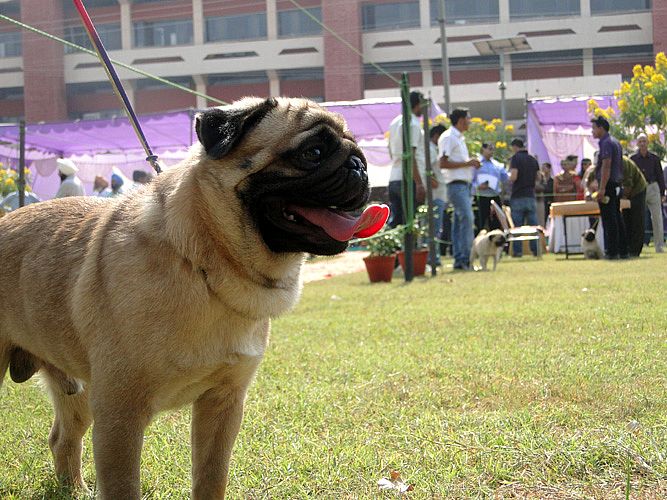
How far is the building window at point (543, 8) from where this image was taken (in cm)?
4253

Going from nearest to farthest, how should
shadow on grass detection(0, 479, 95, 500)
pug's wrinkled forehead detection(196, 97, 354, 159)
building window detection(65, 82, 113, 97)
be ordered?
pug's wrinkled forehead detection(196, 97, 354, 159) < shadow on grass detection(0, 479, 95, 500) < building window detection(65, 82, 113, 97)

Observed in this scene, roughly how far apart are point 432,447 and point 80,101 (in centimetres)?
3226

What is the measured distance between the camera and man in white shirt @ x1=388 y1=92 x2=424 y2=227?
1157 centimetres

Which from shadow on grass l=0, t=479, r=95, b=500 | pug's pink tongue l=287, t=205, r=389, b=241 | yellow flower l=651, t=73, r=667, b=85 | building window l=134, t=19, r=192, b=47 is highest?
building window l=134, t=19, r=192, b=47

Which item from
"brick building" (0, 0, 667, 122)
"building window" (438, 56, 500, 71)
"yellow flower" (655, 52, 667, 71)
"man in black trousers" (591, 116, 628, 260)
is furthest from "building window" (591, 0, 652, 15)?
"man in black trousers" (591, 116, 628, 260)

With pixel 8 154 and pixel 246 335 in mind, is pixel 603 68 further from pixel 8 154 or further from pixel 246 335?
pixel 246 335

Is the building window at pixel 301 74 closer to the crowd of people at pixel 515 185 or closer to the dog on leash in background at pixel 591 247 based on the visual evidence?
the crowd of people at pixel 515 185

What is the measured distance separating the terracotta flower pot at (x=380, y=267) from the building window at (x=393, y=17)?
3489cm

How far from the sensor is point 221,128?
2492 mm

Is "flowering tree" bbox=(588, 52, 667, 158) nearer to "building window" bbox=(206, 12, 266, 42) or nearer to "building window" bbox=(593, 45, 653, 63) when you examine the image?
"building window" bbox=(593, 45, 653, 63)

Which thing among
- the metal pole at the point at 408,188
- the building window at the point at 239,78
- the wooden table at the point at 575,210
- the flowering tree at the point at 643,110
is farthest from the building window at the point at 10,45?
the building window at the point at 239,78

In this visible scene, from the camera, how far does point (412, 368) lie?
4.80 metres

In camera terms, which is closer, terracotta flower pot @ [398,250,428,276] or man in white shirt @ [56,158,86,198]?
man in white shirt @ [56,158,86,198]

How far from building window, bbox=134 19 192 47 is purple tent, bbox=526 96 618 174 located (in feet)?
40.0
